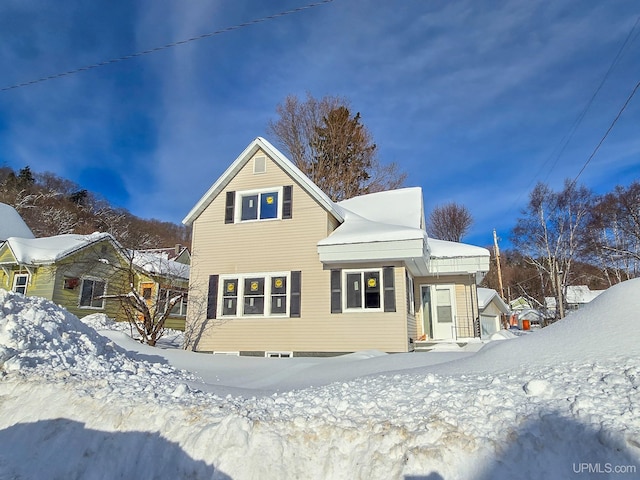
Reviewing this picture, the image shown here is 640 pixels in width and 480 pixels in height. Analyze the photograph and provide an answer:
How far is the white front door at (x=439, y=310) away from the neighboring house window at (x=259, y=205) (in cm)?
546

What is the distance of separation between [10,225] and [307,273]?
992 inches

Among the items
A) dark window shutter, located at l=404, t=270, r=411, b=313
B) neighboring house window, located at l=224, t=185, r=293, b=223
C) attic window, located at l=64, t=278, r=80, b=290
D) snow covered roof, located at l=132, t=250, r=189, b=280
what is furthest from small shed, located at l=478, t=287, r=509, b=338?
attic window, located at l=64, t=278, r=80, b=290

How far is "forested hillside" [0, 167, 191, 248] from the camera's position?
117 feet

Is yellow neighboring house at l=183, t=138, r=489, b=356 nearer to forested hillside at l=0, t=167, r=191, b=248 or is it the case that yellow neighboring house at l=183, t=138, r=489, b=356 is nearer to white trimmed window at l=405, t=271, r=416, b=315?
white trimmed window at l=405, t=271, r=416, b=315

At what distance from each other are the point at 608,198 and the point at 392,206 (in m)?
22.1

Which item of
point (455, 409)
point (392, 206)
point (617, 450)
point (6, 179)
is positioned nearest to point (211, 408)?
point (455, 409)

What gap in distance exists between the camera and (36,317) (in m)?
6.43

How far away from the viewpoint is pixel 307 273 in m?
12.1

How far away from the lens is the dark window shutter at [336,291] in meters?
11.6

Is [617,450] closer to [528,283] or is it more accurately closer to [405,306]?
[405,306]

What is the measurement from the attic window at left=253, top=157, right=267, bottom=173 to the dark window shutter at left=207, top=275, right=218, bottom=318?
3.72 m

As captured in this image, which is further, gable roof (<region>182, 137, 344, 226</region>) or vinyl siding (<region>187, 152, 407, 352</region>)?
gable roof (<region>182, 137, 344, 226</region>)

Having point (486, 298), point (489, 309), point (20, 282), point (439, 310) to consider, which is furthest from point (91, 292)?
point (489, 309)

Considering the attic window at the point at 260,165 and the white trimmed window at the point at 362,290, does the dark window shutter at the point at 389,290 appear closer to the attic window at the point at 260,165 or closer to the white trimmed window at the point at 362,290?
the white trimmed window at the point at 362,290
